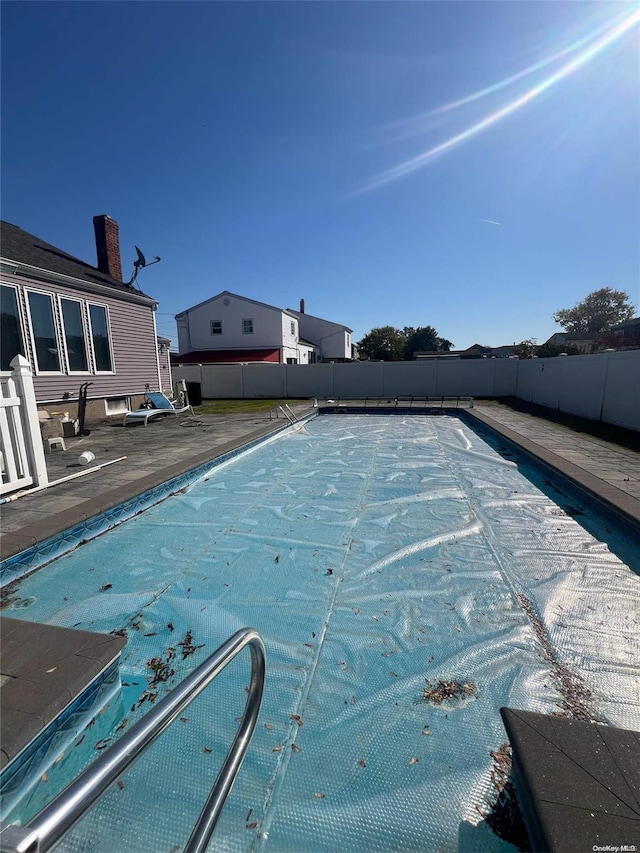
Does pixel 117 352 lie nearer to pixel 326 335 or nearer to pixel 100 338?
pixel 100 338

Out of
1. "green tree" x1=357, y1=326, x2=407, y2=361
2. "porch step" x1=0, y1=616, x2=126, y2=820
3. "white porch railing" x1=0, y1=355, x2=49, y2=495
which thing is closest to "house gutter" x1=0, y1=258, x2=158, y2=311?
"white porch railing" x1=0, y1=355, x2=49, y2=495

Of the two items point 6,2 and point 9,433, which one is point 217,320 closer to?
point 6,2

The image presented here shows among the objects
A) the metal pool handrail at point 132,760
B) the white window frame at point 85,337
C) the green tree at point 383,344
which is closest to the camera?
the metal pool handrail at point 132,760

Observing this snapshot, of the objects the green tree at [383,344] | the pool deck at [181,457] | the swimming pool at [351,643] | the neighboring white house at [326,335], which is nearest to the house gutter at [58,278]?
the pool deck at [181,457]

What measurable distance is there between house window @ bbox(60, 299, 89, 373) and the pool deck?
69.4 inches

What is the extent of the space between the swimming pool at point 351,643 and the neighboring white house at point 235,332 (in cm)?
2142

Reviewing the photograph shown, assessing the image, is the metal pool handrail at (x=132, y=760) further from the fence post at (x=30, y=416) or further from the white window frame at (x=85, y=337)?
the white window frame at (x=85, y=337)

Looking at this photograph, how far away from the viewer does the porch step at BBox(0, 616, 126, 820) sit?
160 centimetres

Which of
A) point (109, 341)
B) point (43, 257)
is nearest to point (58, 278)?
point (43, 257)

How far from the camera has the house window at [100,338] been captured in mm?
10562

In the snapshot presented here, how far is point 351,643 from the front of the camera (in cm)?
252

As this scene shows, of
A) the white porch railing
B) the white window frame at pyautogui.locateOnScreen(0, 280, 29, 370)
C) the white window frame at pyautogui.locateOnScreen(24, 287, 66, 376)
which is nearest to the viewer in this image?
the white porch railing

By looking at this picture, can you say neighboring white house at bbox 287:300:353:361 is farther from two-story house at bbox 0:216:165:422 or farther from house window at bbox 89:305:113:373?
house window at bbox 89:305:113:373

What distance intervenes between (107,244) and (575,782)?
15982mm
